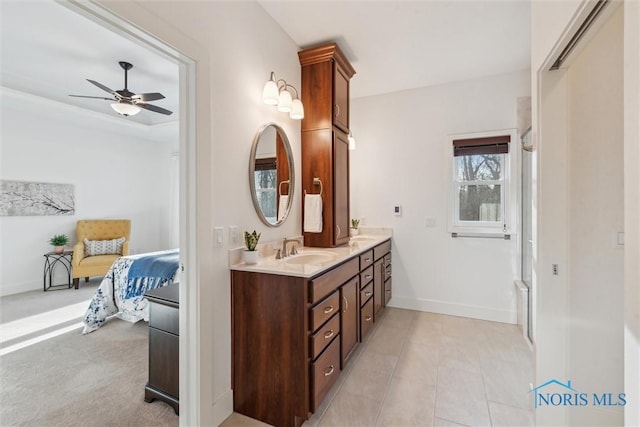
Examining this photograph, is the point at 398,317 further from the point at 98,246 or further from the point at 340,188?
the point at 98,246

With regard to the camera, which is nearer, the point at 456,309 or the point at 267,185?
the point at 267,185

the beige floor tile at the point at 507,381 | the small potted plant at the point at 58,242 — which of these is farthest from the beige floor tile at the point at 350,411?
the small potted plant at the point at 58,242

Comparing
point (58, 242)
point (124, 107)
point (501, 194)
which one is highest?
point (124, 107)

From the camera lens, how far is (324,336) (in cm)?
171

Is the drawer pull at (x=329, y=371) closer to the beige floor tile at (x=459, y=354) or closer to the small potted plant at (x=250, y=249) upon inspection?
the small potted plant at (x=250, y=249)

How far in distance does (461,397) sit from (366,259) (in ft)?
3.87

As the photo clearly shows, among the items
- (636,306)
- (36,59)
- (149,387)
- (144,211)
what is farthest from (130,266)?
(636,306)

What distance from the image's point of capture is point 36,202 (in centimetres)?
426

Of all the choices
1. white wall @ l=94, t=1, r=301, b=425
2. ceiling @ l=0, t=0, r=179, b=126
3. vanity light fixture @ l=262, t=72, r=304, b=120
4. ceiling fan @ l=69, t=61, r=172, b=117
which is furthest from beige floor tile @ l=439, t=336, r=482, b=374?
ceiling fan @ l=69, t=61, r=172, b=117

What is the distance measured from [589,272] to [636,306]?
93 centimetres

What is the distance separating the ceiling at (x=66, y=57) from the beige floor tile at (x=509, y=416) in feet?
10.1

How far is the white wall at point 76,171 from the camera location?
3980 millimetres

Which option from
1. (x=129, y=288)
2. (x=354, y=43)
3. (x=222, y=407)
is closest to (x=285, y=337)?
(x=222, y=407)

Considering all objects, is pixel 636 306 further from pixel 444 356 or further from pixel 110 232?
pixel 110 232
